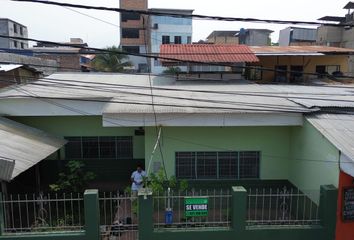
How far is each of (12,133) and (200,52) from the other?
9.23m

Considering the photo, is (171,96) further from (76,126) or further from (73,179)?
(73,179)

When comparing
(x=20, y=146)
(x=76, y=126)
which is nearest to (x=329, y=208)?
(x=20, y=146)

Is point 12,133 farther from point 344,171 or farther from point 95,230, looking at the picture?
point 344,171

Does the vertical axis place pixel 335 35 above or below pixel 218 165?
above

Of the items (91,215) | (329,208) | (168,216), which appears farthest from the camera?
(168,216)

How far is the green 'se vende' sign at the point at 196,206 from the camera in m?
8.17

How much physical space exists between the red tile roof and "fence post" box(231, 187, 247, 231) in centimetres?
873

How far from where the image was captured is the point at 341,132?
8.78 metres

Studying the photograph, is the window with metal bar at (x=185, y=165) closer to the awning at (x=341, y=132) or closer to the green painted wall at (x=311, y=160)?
the green painted wall at (x=311, y=160)

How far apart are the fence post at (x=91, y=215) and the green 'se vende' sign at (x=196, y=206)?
1.98 metres

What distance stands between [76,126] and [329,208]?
8405 millimetres

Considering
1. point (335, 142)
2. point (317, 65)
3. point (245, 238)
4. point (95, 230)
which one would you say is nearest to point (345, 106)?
point (335, 142)

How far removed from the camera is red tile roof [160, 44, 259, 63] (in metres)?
16.0

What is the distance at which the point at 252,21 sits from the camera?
538cm
